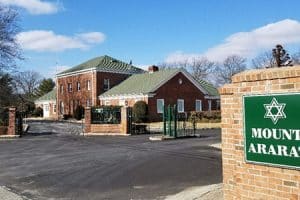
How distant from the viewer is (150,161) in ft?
54.5

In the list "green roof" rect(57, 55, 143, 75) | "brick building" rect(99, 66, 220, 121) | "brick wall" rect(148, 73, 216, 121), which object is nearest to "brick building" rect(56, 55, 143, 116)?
"green roof" rect(57, 55, 143, 75)

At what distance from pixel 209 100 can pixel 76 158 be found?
144 ft

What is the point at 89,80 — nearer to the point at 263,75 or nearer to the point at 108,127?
the point at 108,127

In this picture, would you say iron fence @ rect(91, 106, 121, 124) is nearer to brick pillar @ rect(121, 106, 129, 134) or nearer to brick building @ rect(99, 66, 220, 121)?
brick pillar @ rect(121, 106, 129, 134)

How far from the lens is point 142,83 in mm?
57688

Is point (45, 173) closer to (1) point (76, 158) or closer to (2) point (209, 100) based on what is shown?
(1) point (76, 158)

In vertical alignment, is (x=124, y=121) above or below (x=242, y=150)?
above

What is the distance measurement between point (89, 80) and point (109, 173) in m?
52.1

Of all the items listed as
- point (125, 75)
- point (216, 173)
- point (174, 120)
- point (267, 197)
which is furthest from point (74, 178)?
point (125, 75)

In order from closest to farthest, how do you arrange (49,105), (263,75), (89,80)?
1. (263,75)
2. (89,80)
3. (49,105)

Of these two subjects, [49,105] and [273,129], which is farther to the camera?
[49,105]

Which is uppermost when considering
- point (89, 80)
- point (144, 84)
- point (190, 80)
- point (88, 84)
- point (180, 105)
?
point (89, 80)

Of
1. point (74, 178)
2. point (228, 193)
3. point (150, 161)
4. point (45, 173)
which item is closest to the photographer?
point (228, 193)

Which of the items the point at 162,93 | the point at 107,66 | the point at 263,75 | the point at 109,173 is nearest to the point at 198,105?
the point at 162,93
